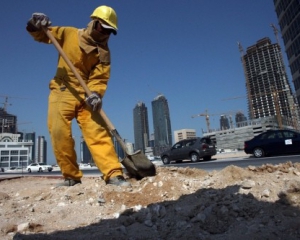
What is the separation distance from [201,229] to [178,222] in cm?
18

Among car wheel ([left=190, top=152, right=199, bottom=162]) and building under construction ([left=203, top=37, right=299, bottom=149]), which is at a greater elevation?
building under construction ([left=203, top=37, right=299, bottom=149])

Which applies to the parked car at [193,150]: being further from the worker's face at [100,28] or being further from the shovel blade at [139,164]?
the worker's face at [100,28]

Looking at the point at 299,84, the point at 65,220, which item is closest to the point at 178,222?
the point at 65,220

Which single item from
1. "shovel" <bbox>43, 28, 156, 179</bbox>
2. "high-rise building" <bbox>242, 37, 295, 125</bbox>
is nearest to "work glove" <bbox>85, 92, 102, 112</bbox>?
"shovel" <bbox>43, 28, 156, 179</bbox>

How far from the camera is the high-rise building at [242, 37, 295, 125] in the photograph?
10725cm

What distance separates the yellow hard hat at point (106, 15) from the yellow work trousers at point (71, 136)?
3.60 ft

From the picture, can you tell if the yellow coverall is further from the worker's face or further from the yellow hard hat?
the yellow hard hat

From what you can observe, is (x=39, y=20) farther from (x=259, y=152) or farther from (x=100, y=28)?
(x=259, y=152)

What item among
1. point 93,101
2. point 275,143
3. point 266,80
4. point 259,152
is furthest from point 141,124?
point 93,101

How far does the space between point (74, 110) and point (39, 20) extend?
1454 mm

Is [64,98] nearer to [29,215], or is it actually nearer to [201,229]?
[29,215]

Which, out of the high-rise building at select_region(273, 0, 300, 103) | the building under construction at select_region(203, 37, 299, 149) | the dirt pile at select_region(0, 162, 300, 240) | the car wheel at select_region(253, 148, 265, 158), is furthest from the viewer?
the building under construction at select_region(203, 37, 299, 149)

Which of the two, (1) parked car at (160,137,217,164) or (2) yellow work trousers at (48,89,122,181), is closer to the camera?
(2) yellow work trousers at (48,89,122,181)

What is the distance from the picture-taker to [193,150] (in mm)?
17297
